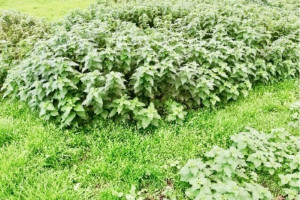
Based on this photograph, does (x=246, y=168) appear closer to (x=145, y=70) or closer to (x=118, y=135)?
(x=118, y=135)

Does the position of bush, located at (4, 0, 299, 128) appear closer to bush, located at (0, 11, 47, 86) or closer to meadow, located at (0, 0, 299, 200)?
meadow, located at (0, 0, 299, 200)

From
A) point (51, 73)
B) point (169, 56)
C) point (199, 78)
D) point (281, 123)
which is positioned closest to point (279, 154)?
point (281, 123)

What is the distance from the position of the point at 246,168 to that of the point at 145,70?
6.26 feet

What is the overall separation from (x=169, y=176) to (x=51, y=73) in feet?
7.93

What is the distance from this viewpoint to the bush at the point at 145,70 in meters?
4.50

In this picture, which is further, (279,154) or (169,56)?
(169,56)

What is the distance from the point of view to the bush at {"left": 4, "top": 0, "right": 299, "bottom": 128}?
14.8 feet

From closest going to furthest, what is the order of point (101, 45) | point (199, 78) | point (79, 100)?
point (79, 100), point (199, 78), point (101, 45)

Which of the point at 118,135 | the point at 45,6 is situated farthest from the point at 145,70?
the point at 45,6

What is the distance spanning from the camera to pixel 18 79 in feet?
16.6

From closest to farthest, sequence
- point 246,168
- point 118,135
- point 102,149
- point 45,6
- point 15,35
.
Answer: point 246,168 < point 102,149 < point 118,135 < point 15,35 < point 45,6

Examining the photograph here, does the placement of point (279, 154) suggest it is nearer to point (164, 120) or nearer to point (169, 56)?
point (164, 120)

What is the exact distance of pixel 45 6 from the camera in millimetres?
13086

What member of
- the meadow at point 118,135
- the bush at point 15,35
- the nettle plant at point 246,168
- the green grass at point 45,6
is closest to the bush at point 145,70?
the meadow at point 118,135
